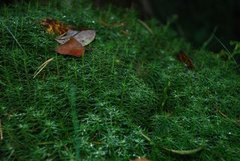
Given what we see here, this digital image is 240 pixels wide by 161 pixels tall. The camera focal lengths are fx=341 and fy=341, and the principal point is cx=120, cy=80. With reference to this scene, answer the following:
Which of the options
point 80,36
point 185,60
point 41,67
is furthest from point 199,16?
point 41,67

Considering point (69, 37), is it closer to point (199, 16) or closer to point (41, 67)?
point (41, 67)

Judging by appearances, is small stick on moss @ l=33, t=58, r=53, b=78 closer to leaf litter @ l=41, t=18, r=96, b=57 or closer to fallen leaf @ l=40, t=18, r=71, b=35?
leaf litter @ l=41, t=18, r=96, b=57

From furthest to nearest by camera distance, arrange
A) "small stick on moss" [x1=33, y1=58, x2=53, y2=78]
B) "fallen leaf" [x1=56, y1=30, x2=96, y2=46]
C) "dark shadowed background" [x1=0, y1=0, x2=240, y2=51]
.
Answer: "dark shadowed background" [x1=0, y1=0, x2=240, y2=51]
"fallen leaf" [x1=56, y1=30, x2=96, y2=46]
"small stick on moss" [x1=33, y1=58, x2=53, y2=78]

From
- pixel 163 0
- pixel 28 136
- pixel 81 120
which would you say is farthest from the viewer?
pixel 163 0

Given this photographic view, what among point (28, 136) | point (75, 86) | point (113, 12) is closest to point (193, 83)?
point (75, 86)

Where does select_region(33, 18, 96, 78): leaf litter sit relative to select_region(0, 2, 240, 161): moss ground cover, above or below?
above

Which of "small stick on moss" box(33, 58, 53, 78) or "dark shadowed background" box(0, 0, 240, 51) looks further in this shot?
"dark shadowed background" box(0, 0, 240, 51)

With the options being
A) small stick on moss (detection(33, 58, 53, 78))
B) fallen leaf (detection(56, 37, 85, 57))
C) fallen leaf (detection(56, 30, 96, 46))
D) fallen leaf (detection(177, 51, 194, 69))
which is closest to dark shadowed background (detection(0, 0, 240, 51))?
fallen leaf (detection(177, 51, 194, 69))

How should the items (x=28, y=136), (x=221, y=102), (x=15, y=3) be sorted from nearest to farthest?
(x=28, y=136) → (x=221, y=102) → (x=15, y=3)

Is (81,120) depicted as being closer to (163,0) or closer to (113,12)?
(113,12)
